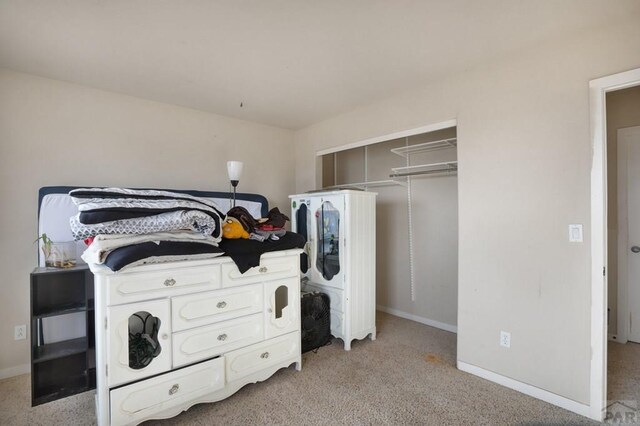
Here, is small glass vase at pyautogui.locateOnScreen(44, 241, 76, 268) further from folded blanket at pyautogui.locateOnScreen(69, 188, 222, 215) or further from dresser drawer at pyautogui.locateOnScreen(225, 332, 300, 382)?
dresser drawer at pyautogui.locateOnScreen(225, 332, 300, 382)

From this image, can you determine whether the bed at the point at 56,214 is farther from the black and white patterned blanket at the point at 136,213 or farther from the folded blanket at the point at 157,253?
the folded blanket at the point at 157,253

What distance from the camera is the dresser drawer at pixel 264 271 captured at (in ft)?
6.78

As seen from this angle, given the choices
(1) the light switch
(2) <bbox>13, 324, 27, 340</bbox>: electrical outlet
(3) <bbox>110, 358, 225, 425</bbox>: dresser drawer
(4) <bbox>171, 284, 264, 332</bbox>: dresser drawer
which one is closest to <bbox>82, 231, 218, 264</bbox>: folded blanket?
(4) <bbox>171, 284, 264, 332</bbox>: dresser drawer

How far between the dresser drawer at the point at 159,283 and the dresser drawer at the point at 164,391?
0.48 metres

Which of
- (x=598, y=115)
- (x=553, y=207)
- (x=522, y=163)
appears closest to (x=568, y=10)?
(x=598, y=115)

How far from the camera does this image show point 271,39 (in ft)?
6.53

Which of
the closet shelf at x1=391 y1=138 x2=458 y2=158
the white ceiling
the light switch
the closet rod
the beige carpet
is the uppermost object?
the white ceiling

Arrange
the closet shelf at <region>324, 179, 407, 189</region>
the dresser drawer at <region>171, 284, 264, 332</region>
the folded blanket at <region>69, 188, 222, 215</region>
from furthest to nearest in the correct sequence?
the closet shelf at <region>324, 179, 407, 189</region> → the dresser drawer at <region>171, 284, 264, 332</region> → the folded blanket at <region>69, 188, 222, 215</region>

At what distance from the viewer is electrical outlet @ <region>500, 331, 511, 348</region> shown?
2.23m

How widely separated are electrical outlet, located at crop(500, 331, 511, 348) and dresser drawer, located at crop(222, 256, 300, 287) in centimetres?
158

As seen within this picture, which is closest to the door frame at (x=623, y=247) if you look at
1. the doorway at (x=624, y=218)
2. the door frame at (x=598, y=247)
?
the doorway at (x=624, y=218)

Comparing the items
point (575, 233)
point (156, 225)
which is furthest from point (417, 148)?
point (156, 225)

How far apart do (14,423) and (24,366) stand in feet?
2.54

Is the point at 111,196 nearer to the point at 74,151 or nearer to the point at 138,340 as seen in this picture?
the point at 138,340
